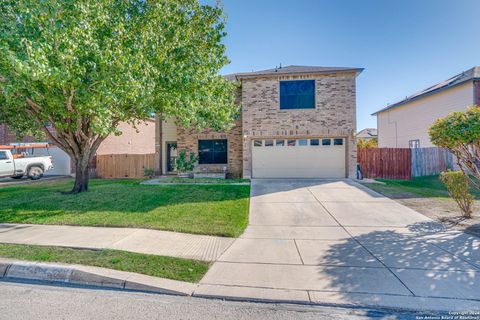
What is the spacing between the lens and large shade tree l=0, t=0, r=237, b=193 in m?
6.60

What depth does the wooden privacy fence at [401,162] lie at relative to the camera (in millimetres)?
15430

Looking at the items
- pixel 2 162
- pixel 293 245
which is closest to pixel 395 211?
pixel 293 245

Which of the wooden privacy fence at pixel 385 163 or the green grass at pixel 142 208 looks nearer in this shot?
the green grass at pixel 142 208

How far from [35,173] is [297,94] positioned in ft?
57.6

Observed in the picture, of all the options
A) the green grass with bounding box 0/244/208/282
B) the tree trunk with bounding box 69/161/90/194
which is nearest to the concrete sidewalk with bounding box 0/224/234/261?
the green grass with bounding box 0/244/208/282

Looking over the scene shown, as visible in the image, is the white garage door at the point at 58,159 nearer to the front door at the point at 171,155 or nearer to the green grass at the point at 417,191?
the front door at the point at 171,155

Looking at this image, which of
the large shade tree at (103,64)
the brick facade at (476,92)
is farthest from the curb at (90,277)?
the brick facade at (476,92)

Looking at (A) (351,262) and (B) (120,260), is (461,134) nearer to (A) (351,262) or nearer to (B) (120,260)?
(A) (351,262)

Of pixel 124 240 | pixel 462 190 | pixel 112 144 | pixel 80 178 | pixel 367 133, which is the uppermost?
pixel 367 133

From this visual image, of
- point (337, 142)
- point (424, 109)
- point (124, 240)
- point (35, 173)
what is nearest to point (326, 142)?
point (337, 142)

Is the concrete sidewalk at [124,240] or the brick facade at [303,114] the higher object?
the brick facade at [303,114]

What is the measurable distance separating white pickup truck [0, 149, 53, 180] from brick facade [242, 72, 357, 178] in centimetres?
1373

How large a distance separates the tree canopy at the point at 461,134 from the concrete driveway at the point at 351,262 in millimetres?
2093

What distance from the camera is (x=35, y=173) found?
650 inches
